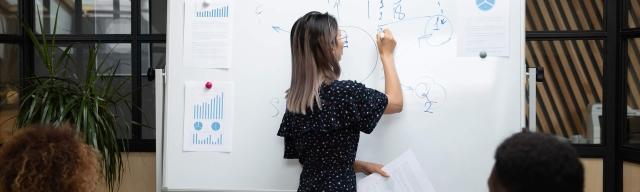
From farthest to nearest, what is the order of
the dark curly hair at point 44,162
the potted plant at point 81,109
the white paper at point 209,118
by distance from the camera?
the potted plant at point 81,109 → the white paper at point 209,118 → the dark curly hair at point 44,162

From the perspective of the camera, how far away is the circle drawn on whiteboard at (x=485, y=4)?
2379mm

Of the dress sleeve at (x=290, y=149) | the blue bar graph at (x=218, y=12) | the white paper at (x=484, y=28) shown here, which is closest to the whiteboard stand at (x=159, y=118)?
the blue bar graph at (x=218, y=12)

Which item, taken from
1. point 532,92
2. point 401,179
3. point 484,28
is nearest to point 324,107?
point 401,179

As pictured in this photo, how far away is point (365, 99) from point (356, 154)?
0.35 m

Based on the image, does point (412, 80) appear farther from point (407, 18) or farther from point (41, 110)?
point (41, 110)

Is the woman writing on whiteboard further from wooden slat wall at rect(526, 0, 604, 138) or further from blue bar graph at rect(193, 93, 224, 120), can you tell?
wooden slat wall at rect(526, 0, 604, 138)

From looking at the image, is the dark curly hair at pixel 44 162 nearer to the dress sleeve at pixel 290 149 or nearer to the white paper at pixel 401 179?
the dress sleeve at pixel 290 149

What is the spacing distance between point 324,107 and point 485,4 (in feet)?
2.50

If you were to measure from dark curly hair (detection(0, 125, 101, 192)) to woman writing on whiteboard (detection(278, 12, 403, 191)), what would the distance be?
2.74 feet

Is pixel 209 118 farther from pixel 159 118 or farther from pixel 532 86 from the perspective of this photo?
pixel 532 86

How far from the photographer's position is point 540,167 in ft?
3.72

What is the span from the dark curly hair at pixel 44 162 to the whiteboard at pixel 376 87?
1.11 m

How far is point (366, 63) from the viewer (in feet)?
7.90

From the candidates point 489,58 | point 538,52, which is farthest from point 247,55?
point 538,52
